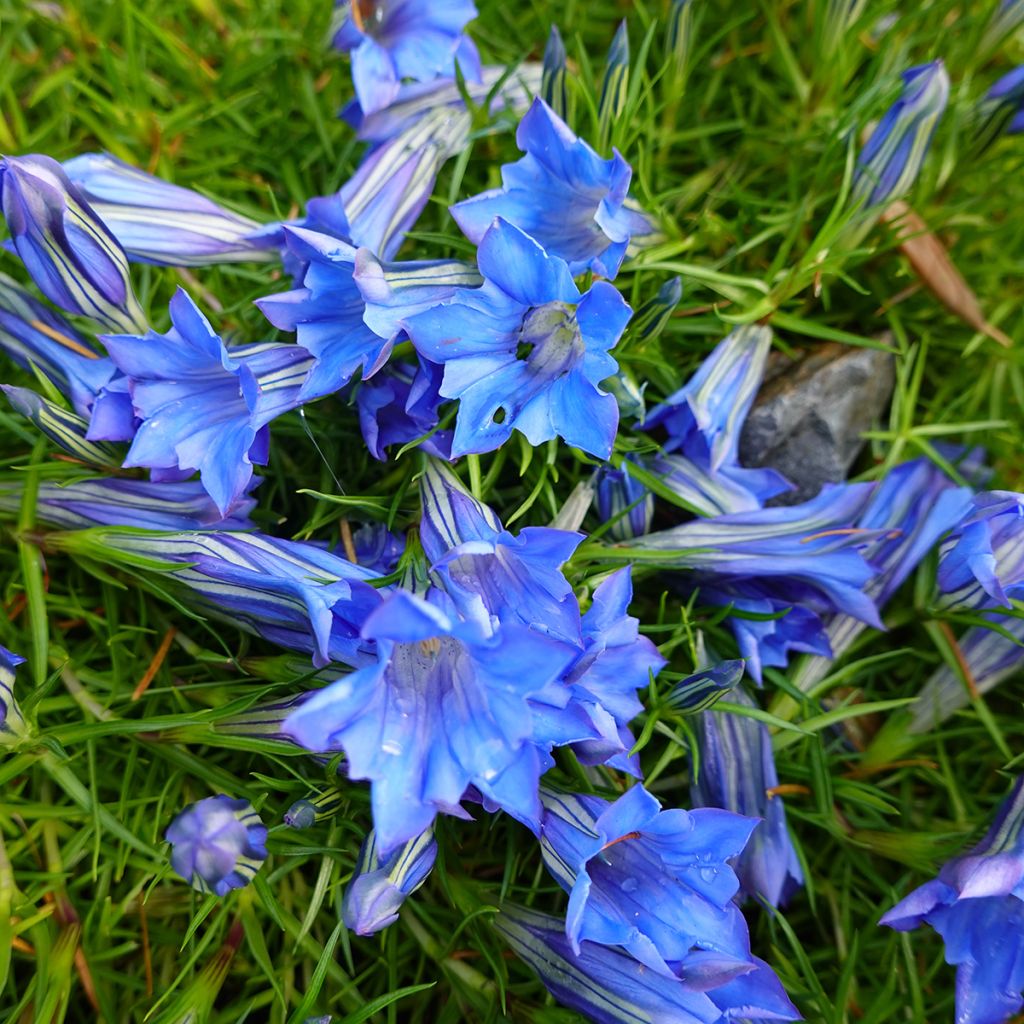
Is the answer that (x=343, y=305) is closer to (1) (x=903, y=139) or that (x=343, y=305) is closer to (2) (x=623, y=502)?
(2) (x=623, y=502)

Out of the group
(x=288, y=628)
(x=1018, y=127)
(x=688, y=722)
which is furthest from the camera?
(x=1018, y=127)

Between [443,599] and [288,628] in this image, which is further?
[288,628]

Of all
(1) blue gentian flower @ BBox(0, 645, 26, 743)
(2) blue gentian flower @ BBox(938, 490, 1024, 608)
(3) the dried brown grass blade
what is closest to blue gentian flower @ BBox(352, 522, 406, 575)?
(1) blue gentian flower @ BBox(0, 645, 26, 743)

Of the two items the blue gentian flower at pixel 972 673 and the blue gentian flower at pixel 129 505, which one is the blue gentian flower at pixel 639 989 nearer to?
the blue gentian flower at pixel 972 673

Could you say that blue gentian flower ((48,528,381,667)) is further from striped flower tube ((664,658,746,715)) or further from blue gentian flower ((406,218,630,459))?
striped flower tube ((664,658,746,715))

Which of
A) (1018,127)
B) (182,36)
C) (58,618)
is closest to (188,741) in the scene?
(58,618)

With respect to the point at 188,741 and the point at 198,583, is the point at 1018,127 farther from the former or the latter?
the point at 188,741

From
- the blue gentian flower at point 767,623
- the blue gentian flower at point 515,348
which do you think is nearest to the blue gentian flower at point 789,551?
the blue gentian flower at point 767,623
